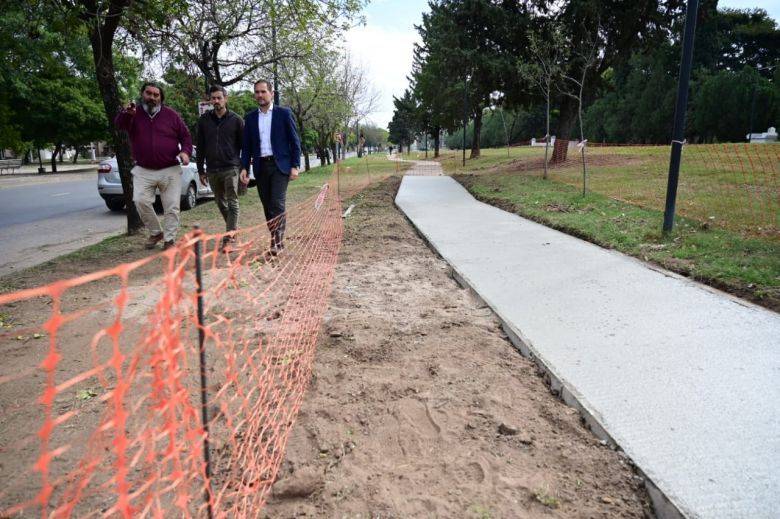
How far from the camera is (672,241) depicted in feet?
21.5

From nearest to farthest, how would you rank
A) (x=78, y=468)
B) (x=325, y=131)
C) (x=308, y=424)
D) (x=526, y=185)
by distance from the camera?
(x=78, y=468) → (x=308, y=424) → (x=526, y=185) → (x=325, y=131)

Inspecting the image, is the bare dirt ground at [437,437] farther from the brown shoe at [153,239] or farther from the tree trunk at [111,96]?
the tree trunk at [111,96]

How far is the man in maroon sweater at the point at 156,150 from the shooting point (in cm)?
622

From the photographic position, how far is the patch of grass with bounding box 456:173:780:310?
15.9ft

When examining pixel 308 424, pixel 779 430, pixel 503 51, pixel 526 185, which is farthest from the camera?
pixel 503 51

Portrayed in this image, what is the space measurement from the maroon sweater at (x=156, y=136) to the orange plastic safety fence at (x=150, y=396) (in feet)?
6.19

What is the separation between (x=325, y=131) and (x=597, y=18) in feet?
75.1

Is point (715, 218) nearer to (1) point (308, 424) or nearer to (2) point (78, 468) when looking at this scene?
(1) point (308, 424)

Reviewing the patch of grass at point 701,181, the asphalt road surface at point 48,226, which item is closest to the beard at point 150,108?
the asphalt road surface at point 48,226

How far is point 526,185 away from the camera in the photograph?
14.4 m

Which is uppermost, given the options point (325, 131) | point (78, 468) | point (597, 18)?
point (597, 18)

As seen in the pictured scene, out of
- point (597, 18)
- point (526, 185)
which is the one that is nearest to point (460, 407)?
point (526, 185)

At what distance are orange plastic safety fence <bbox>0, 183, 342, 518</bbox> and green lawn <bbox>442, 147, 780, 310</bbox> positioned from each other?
3.95 meters

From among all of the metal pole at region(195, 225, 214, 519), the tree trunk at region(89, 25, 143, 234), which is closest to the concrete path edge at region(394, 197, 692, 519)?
the metal pole at region(195, 225, 214, 519)
